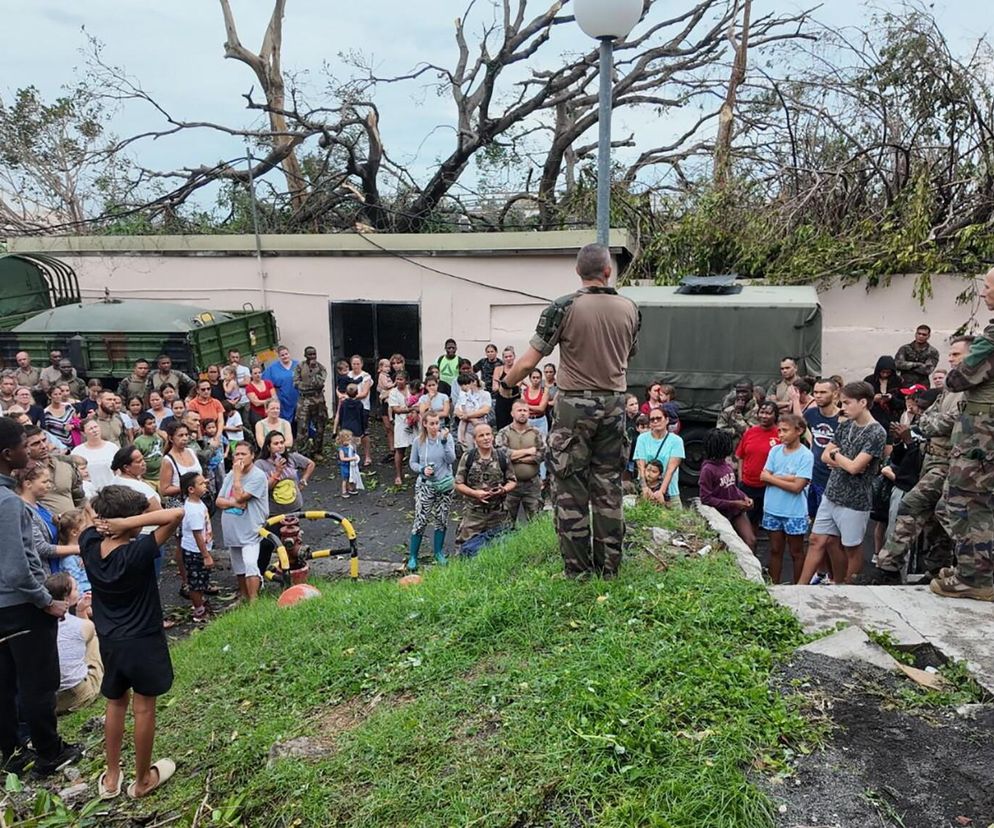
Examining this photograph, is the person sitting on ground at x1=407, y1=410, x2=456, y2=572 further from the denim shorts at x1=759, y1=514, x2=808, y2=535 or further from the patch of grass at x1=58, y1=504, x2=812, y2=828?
the denim shorts at x1=759, y1=514, x2=808, y2=535

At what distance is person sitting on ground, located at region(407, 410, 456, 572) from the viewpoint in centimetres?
773

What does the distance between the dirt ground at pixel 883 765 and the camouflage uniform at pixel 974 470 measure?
1.39m

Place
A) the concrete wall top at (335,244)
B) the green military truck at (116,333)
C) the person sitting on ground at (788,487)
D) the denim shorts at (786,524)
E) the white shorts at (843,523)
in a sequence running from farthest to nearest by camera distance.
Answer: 1. the concrete wall top at (335,244)
2. the green military truck at (116,333)
3. the denim shorts at (786,524)
4. the person sitting on ground at (788,487)
5. the white shorts at (843,523)

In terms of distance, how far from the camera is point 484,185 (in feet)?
55.6

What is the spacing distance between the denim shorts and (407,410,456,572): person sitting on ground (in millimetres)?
3115

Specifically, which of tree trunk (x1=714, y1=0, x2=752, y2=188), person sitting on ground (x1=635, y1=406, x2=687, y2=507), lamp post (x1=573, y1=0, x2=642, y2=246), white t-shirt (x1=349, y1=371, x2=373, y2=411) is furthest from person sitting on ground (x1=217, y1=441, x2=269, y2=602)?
tree trunk (x1=714, y1=0, x2=752, y2=188)

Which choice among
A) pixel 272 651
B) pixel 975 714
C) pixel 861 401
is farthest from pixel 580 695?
pixel 861 401

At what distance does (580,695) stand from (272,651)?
99.5 inches

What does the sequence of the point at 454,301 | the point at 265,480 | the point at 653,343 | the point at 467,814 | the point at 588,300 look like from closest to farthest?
1. the point at 467,814
2. the point at 588,300
3. the point at 265,480
4. the point at 653,343
5. the point at 454,301

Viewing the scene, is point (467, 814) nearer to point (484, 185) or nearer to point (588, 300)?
point (588, 300)

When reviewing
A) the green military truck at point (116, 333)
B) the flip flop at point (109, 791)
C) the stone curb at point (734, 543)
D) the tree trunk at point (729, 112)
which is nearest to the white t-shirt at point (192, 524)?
the flip flop at point (109, 791)

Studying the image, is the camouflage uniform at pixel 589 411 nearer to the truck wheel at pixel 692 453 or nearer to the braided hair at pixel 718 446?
the braided hair at pixel 718 446

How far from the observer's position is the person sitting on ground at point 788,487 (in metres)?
6.45

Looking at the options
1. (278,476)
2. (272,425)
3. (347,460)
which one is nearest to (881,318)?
(347,460)
